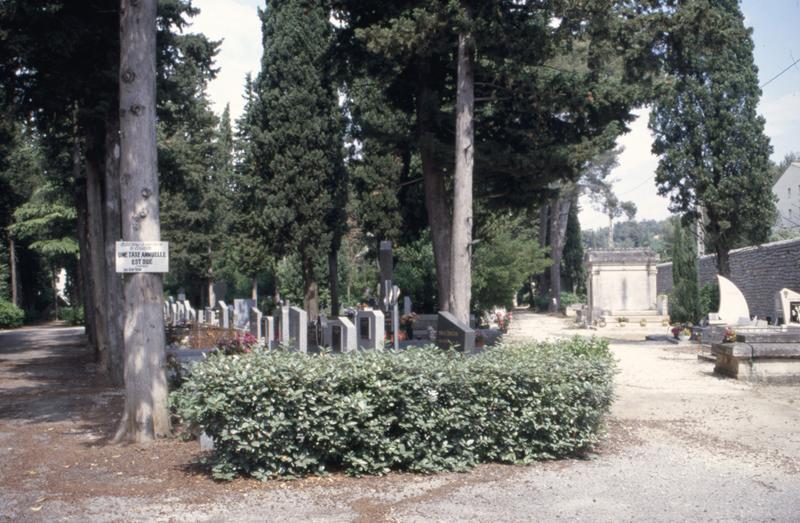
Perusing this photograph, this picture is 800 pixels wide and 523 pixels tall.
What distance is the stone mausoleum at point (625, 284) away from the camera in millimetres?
37906

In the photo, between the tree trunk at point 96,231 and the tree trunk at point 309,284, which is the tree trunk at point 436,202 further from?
the tree trunk at point 309,284

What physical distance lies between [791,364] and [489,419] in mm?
9032

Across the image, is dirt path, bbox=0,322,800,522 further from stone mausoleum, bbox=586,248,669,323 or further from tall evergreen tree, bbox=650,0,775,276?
stone mausoleum, bbox=586,248,669,323

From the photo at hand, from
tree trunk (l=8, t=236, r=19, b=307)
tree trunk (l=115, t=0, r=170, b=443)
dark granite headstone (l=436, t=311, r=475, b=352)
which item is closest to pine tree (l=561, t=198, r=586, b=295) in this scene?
tree trunk (l=8, t=236, r=19, b=307)

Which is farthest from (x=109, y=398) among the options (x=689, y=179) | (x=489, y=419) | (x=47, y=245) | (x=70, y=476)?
(x=47, y=245)

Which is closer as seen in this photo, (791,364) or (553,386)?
(553,386)

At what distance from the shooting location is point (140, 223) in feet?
30.8

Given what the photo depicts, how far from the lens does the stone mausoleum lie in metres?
37.9

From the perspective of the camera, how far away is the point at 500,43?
1327 cm

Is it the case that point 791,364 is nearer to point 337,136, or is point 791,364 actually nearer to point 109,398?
point 109,398

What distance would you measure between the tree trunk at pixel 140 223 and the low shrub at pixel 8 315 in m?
39.3

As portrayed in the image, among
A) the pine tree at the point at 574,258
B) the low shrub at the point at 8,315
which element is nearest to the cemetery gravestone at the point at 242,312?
the low shrub at the point at 8,315

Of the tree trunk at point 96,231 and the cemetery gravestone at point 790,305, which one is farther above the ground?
the tree trunk at point 96,231

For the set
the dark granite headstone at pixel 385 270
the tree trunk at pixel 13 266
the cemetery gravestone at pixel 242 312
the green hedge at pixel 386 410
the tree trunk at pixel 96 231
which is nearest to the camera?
the green hedge at pixel 386 410
